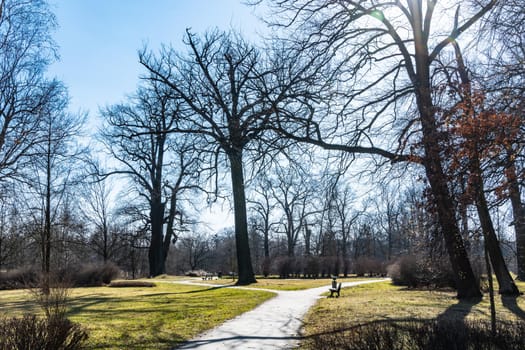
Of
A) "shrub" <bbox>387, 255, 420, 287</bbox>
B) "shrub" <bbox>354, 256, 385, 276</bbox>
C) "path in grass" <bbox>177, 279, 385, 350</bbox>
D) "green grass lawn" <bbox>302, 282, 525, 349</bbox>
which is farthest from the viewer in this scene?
"shrub" <bbox>354, 256, 385, 276</bbox>

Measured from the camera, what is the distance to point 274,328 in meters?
10.1

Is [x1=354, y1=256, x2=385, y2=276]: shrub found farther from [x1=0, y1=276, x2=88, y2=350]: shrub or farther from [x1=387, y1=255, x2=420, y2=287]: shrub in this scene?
[x1=0, y1=276, x2=88, y2=350]: shrub

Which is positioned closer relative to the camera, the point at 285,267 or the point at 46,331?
the point at 46,331

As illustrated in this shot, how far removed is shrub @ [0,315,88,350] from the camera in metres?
5.34

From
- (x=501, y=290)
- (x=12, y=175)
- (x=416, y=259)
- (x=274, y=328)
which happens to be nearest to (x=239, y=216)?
(x=416, y=259)

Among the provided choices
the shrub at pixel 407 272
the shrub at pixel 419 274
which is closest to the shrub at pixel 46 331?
the shrub at pixel 419 274

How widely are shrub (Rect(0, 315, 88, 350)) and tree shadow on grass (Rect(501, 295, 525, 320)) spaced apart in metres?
10.1

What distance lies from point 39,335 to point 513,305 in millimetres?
13228

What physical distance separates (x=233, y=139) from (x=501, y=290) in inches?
484

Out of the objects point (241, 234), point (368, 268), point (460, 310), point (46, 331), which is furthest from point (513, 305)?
point (368, 268)

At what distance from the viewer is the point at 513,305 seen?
13203 mm

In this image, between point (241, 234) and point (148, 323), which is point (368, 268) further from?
point (148, 323)

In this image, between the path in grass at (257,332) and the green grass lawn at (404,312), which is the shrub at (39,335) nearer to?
the path in grass at (257,332)

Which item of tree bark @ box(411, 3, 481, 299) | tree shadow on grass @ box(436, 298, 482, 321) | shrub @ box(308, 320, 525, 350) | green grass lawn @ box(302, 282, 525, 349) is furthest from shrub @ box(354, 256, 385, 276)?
shrub @ box(308, 320, 525, 350)
